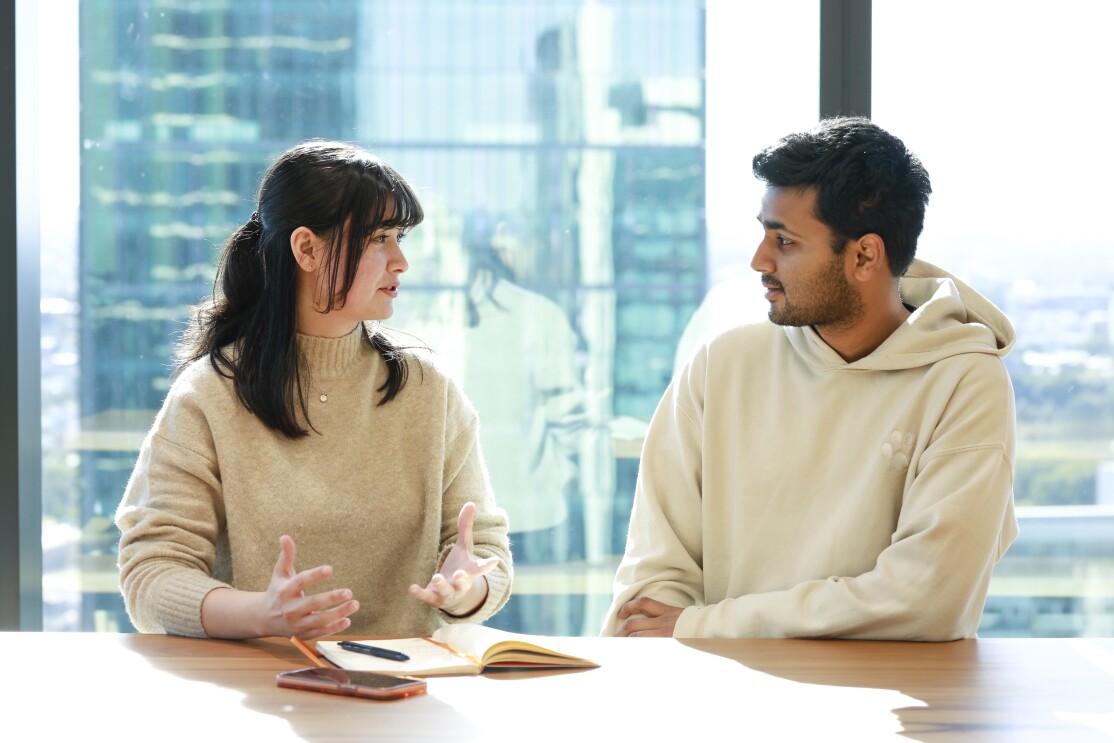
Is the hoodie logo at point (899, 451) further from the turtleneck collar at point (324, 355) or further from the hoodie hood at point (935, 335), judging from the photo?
the turtleneck collar at point (324, 355)

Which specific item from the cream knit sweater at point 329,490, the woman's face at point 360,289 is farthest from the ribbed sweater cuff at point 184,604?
the woman's face at point 360,289

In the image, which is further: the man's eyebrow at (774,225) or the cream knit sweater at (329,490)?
the man's eyebrow at (774,225)

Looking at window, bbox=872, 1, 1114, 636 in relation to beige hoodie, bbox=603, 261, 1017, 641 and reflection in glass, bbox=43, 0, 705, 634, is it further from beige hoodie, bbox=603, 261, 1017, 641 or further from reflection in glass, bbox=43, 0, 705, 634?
beige hoodie, bbox=603, 261, 1017, 641

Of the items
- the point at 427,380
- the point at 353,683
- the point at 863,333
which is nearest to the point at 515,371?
the point at 427,380

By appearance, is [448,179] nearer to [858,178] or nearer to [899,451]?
[858,178]

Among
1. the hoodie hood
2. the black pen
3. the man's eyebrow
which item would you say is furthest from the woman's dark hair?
the hoodie hood

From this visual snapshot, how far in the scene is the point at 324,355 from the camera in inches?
74.5

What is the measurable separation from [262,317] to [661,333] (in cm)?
104

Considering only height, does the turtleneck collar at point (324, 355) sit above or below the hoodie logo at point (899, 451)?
above

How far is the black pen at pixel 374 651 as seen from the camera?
145 cm

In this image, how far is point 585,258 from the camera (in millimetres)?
2623

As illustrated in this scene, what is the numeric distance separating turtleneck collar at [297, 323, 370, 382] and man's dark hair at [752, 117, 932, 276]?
2.59 ft

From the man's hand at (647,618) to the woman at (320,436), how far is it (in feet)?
0.70

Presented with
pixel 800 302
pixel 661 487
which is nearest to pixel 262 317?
pixel 661 487
